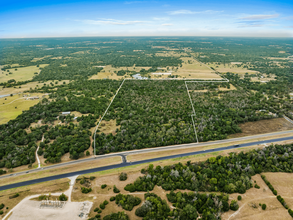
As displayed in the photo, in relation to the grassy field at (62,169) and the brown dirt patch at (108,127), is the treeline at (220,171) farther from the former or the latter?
the brown dirt patch at (108,127)

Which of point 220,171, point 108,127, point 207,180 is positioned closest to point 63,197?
point 108,127

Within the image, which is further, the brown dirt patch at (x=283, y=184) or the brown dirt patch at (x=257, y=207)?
the brown dirt patch at (x=283, y=184)

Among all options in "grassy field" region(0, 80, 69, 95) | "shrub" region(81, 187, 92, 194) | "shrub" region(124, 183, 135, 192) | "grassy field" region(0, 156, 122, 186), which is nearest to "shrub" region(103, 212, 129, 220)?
"shrub" region(124, 183, 135, 192)

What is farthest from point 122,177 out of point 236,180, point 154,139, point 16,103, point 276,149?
point 16,103

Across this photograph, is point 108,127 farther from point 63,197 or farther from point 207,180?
point 207,180

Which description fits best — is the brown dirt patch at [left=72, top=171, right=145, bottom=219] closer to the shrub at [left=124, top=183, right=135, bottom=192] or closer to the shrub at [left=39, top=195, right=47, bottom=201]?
the shrub at [left=124, top=183, right=135, bottom=192]

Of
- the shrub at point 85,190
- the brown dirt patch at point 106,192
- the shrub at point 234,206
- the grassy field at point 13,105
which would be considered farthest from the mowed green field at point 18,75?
the shrub at point 234,206
